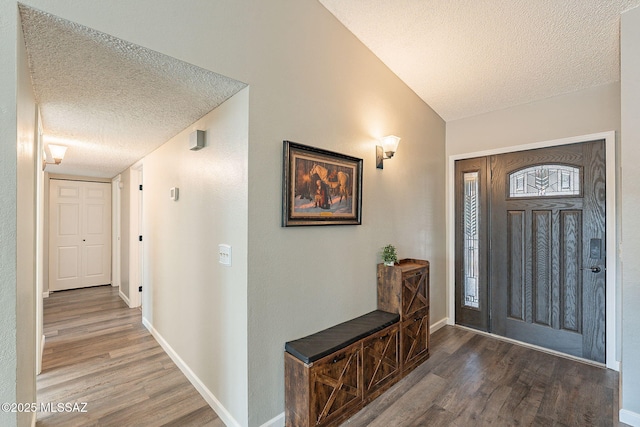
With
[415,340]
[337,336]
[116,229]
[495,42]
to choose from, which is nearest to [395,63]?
[495,42]

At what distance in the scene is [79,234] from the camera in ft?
17.8

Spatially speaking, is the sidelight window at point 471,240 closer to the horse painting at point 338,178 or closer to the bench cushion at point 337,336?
the bench cushion at point 337,336

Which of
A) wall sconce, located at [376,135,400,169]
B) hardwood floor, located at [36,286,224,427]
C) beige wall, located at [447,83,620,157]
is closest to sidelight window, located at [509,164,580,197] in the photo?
beige wall, located at [447,83,620,157]

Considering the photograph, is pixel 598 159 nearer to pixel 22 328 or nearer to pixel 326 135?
pixel 326 135

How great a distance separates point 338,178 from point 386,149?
0.66 meters

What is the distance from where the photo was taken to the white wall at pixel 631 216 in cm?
190

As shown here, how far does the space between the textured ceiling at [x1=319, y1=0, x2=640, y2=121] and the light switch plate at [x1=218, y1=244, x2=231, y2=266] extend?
77.6 inches

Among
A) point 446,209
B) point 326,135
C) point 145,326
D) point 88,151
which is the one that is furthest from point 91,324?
point 446,209

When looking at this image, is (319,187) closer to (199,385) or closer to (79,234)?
(199,385)

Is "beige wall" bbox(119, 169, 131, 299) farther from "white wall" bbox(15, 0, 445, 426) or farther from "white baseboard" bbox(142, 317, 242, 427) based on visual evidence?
"white wall" bbox(15, 0, 445, 426)

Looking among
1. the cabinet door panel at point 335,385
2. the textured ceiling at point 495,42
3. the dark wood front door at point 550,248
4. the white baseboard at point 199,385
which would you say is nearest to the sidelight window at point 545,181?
the dark wood front door at point 550,248

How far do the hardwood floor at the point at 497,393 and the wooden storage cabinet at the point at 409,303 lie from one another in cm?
16

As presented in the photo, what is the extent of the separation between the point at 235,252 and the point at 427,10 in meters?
2.26

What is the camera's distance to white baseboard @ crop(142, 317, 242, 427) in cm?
192
